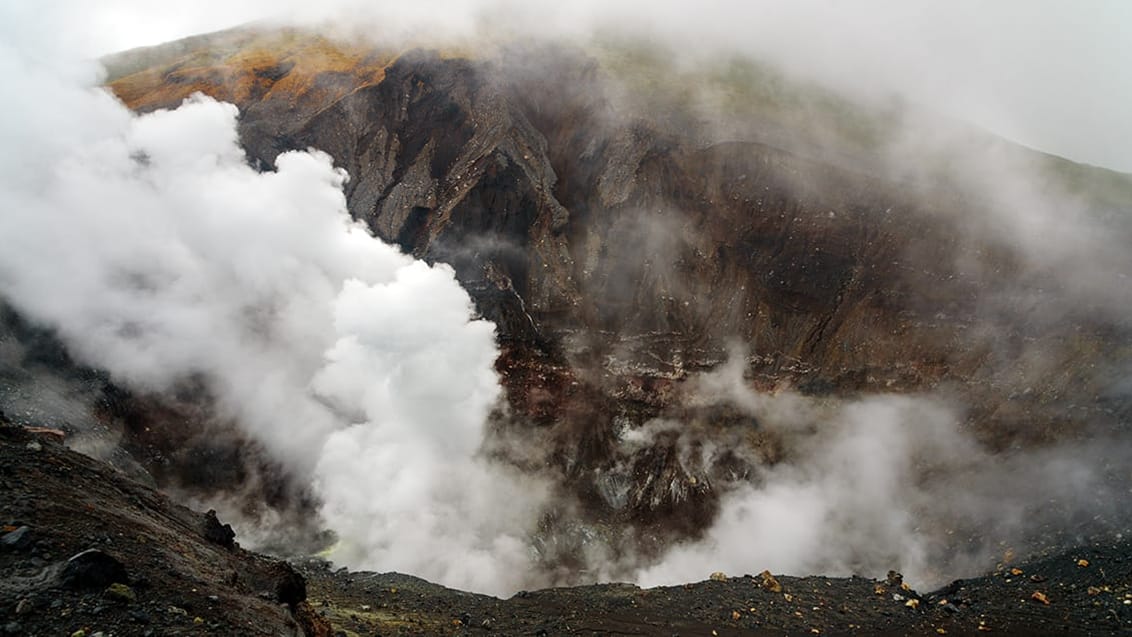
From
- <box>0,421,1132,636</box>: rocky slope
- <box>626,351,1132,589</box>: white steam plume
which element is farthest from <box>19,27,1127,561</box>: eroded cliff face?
<box>0,421,1132,636</box>: rocky slope

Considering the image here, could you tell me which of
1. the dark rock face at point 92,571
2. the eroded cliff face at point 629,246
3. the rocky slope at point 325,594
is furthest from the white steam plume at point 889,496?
the dark rock face at point 92,571

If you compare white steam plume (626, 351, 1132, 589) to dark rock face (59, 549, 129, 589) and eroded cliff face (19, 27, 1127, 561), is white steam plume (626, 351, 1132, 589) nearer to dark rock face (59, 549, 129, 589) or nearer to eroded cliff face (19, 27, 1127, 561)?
eroded cliff face (19, 27, 1127, 561)

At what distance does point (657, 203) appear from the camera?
161ft

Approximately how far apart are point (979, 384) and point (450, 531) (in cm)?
3654

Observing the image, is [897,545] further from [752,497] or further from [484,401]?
[484,401]

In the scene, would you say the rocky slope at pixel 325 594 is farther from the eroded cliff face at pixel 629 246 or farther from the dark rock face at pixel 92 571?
the eroded cliff face at pixel 629 246

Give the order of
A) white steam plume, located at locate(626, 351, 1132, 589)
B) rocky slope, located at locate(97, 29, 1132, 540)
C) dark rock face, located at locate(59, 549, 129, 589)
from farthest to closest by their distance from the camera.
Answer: rocky slope, located at locate(97, 29, 1132, 540), white steam plume, located at locate(626, 351, 1132, 589), dark rock face, located at locate(59, 549, 129, 589)

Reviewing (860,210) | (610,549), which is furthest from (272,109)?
(860,210)

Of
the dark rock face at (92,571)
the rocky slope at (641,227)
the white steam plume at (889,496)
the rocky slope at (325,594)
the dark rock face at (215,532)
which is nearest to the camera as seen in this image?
the dark rock face at (92,571)

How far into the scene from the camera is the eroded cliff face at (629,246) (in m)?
44.3

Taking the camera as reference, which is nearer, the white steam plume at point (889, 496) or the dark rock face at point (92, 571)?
the dark rock face at point (92, 571)

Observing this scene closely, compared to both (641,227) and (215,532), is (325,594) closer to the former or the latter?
(215,532)

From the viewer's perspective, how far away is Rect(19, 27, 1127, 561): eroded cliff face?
4431 centimetres

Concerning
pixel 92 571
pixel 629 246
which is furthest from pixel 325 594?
pixel 629 246
